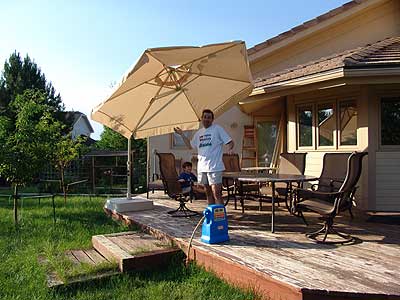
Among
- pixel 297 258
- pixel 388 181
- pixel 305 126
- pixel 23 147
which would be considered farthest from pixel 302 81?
pixel 23 147

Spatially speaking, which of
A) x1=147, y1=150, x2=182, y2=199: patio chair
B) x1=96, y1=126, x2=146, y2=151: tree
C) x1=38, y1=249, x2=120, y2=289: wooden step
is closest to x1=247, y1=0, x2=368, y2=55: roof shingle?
x1=147, y1=150, x2=182, y2=199: patio chair

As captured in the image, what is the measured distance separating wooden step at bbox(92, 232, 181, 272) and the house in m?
3.85

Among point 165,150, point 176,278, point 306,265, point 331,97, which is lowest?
point 176,278

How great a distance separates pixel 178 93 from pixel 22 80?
24.3 meters

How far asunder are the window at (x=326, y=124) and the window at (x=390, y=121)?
93 centimetres

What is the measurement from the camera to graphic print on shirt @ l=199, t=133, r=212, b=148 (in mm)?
5504

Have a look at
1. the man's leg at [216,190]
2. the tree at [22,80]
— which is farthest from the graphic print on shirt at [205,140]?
the tree at [22,80]

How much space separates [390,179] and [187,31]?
6.74m

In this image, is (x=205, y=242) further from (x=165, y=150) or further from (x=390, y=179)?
(x=165, y=150)

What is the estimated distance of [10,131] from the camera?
7281 millimetres

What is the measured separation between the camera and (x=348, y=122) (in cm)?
704

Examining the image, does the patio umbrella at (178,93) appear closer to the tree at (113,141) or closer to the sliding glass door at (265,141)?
the sliding glass door at (265,141)

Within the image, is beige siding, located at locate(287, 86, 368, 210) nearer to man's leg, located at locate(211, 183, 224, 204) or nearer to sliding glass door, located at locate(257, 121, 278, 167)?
sliding glass door, located at locate(257, 121, 278, 167)

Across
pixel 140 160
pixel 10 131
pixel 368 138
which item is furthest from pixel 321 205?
pixel 140 160
